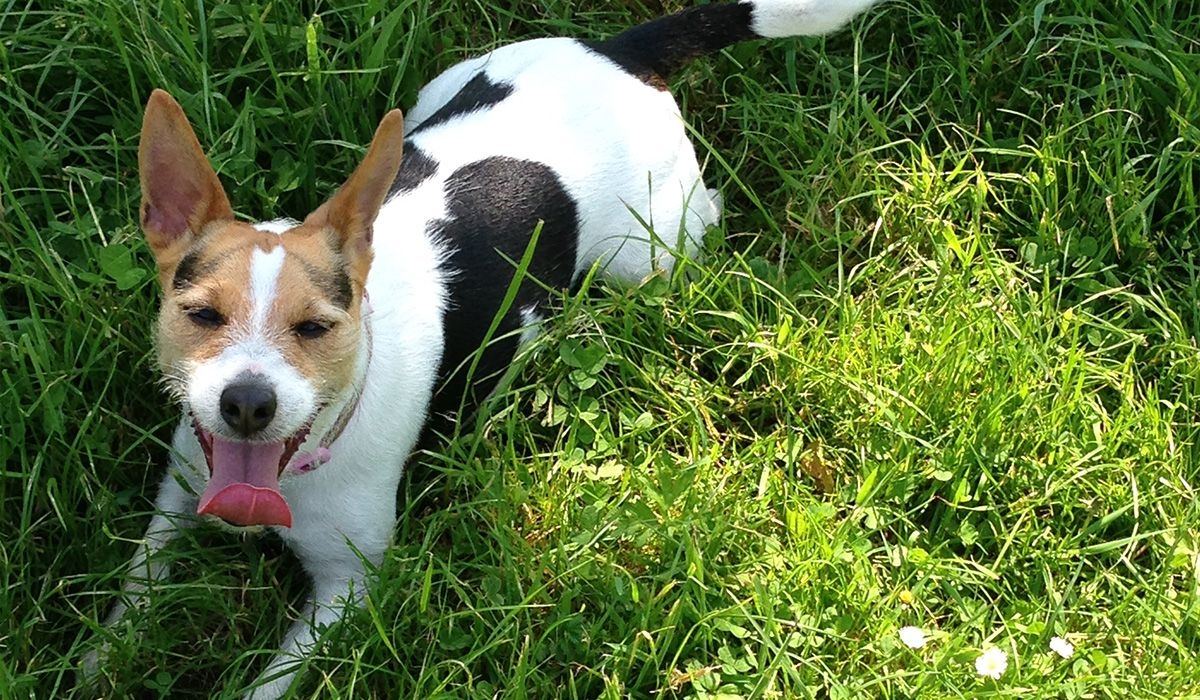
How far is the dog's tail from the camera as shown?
4.50 meters

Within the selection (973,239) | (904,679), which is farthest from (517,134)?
(904,679)

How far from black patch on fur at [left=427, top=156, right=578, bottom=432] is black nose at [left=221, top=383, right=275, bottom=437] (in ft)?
3.01

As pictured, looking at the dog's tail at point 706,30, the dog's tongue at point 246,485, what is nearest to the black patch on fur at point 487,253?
the dog's tail at point 706,30

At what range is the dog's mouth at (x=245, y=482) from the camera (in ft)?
11.4

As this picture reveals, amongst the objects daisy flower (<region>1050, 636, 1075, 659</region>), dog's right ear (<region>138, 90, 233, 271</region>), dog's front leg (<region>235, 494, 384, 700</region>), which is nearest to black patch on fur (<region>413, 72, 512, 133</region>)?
dog's right ear (<region>138, 90, 233, 271</region>)

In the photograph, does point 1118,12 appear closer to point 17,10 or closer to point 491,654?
point 491,654

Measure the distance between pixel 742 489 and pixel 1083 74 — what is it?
2378 mm

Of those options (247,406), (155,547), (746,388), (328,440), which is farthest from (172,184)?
(746,388)

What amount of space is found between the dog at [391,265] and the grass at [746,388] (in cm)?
17

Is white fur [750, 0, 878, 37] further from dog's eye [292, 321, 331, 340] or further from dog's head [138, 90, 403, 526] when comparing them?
dog's eye [292, 321, 331, 340]

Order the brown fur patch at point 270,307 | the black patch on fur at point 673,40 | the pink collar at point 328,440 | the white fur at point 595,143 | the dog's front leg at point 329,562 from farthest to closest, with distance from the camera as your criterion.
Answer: the black patch on fur at point 673,40 → the white fur at point 595,143 → the dog's front leg at point 329,562 → the pink collar at point 328,440 → the brown fur patch at point 270,307

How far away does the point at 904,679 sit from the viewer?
388 centimetres

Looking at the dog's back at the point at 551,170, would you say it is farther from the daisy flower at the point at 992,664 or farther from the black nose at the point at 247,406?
the daisy flower at the point at 992,664

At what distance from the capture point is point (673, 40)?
4.66 meters
